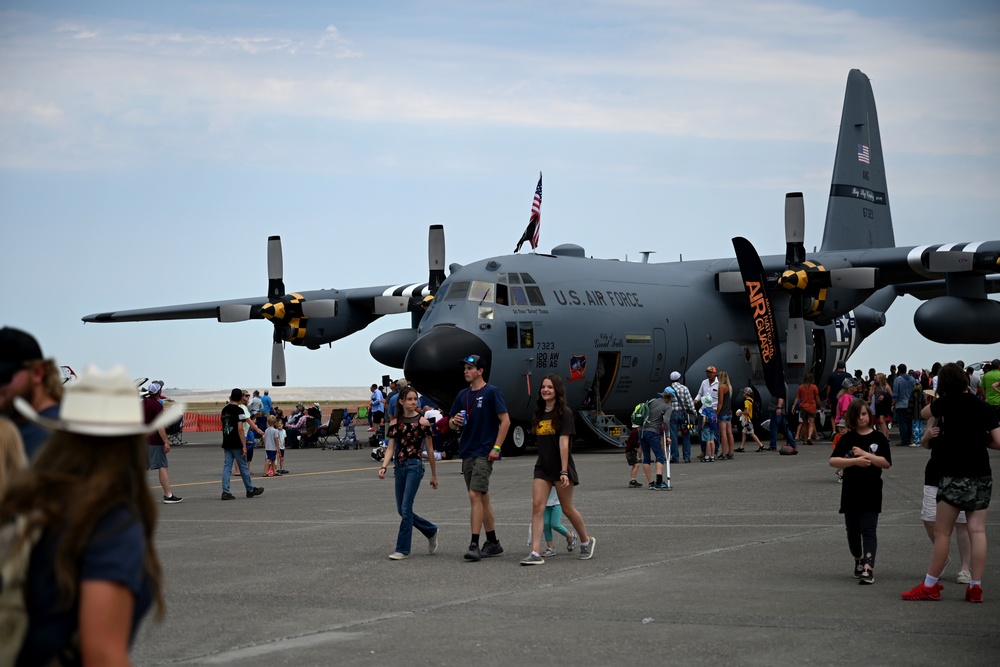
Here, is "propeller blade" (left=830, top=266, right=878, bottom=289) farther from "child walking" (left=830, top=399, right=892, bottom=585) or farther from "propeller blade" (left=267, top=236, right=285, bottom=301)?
"child walking" (left=830, top=399, right=892, bottom=585)

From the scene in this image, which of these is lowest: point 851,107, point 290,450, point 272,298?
point 290,450

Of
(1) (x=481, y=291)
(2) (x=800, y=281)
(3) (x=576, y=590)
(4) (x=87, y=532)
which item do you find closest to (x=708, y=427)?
(1) (x=481, y=291)

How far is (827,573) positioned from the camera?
9.63 m

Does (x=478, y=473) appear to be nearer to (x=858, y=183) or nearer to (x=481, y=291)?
(x=481, y=291)

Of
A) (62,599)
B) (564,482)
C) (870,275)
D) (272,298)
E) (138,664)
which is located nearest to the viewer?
(62,599)

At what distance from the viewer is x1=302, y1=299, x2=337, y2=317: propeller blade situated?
32.4 metres

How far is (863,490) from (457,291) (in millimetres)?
14933

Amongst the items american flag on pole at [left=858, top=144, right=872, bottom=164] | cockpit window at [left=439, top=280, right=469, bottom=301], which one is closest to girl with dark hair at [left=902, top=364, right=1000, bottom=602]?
cockpit window at [left=439, top=280, right=469, bottom=301]

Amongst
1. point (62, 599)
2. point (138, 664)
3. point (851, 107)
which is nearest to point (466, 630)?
point (138, 664)

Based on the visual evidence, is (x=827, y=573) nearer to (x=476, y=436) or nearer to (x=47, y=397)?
(x=476, y=436)

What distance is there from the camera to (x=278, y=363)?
32469mm

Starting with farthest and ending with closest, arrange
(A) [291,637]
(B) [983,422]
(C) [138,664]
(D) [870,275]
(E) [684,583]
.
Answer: (D) [870,275] < (E) [684,583] < (B) [983,422] < (A) [291,637] < (C) [138,664]

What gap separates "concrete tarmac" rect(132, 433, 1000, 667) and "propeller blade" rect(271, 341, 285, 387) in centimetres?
1621

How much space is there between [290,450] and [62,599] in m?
30.7
